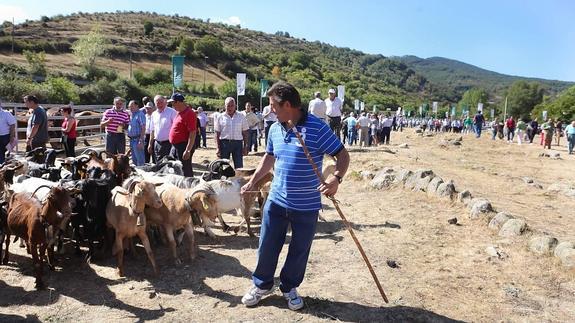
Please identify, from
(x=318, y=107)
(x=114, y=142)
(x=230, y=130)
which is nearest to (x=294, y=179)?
(x=230, y=130)

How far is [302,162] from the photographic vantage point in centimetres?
424

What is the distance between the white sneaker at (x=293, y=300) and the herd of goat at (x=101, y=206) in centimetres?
187

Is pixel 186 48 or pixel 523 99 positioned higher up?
pixel 186 48

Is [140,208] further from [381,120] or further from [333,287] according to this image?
[381,120]

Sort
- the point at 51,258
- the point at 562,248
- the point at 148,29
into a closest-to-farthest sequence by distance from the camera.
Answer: the point at 51,258
the point at 562,248
the point at 148,29

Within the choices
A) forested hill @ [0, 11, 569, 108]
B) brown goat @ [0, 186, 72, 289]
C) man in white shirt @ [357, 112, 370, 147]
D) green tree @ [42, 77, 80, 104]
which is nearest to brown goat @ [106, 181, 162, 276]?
brown goat @ [0, 186, 72, 289]

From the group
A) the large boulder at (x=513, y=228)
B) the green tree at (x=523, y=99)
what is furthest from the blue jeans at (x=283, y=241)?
the green tree at (x=523, y=99)

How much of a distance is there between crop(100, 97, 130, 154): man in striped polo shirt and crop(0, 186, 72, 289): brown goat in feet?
16.2

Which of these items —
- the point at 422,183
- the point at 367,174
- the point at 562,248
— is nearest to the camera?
the point at 562,248

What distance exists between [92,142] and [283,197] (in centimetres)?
1816

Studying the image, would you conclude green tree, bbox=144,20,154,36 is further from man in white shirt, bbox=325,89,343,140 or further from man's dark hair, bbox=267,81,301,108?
man's dark hair, bbox=267,81,301,108

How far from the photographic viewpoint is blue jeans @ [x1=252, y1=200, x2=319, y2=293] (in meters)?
4.36

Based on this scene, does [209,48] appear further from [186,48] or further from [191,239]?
[191,239]

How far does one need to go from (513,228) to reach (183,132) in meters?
5.54
